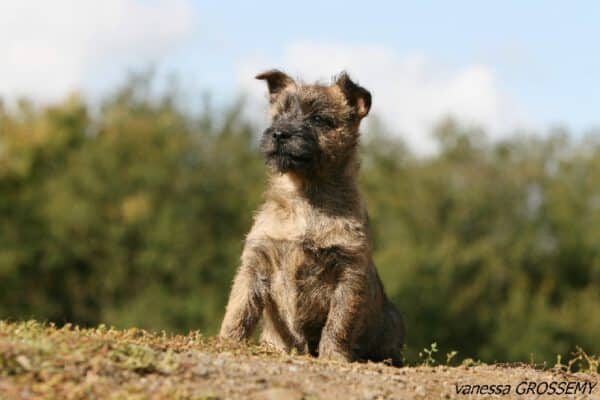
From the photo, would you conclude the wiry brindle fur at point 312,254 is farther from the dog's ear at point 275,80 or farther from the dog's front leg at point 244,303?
the dog's ear at point 275,80

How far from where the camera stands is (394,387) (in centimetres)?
1038

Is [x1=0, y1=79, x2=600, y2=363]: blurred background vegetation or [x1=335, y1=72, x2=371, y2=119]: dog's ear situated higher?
[x1=335, y1=72, x2=371, y2=119]: dog's ear

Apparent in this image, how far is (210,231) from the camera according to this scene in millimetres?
68000

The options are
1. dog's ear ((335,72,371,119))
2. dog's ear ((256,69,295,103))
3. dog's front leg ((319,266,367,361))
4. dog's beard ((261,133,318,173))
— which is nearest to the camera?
dog's front leg ((319,266,367,361))

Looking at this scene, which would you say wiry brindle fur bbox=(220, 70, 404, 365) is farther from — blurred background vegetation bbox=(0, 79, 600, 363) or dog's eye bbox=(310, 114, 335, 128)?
blurred background vegetation bbox=(0, 79, 600, 363)

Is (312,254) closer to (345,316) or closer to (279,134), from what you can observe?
(345,316)

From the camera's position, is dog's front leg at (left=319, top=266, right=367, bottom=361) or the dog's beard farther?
the dog's beard

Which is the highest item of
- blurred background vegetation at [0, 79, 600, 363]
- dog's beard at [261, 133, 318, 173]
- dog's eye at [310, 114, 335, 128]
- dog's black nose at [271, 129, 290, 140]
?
dog's eye at [310, 114, 335, 128]

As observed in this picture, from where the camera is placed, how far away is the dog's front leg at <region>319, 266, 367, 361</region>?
41.5 feet

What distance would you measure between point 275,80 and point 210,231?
5363 cm

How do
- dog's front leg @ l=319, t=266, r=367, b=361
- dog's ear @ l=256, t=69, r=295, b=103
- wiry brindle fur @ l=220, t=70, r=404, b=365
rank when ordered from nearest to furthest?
dog's front leg @ l=319, t=266, r=367, b=361, wiry brindle fur @ l=220, t=70, r=404, b=365, dog's ear @ l=256, t=69, r=295, b=103

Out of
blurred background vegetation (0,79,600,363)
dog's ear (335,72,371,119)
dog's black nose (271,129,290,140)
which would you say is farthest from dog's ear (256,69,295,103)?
blurred background vegetation (0,79,600,363)

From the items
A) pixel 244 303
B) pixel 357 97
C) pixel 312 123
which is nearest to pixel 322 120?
pixel 312 123

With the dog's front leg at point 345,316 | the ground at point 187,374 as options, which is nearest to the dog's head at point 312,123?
the dog's front leg at point 345,316
